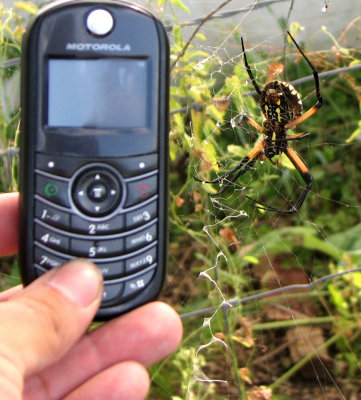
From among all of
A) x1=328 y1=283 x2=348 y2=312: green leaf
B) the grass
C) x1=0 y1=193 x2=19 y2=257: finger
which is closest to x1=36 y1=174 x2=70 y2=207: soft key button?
x1=0 y1=193 x2=19 y2=257: finger

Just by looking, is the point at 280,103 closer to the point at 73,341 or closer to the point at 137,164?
the point at 137,164

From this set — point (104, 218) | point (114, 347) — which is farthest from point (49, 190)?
point (114, 347)

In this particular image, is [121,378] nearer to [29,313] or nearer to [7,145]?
[29,313]

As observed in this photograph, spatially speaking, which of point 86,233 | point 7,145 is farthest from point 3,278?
point 86,233

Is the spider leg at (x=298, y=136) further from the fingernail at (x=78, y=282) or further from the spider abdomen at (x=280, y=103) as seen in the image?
the fingernail at (x=78, y=282)

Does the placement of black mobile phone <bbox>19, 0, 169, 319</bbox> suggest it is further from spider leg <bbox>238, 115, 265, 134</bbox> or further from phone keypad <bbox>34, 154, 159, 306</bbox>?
spider leg <bbox>238, 115, 265, 134</bbox>

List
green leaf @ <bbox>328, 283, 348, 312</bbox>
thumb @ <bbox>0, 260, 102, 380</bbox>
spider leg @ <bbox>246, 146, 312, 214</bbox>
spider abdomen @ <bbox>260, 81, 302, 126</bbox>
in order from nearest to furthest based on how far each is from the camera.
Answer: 1. thumb @ <bbox>0, 260, 102, 380</bbox>
2. spider abdomen @ <bbox>260, 81, 302, 126</bbox>
3. spider leg @ <bbox>246, 146, 312, 214</bbox>
4. green leaf @ <bbox>328, 283, 348, 312</bbox>
